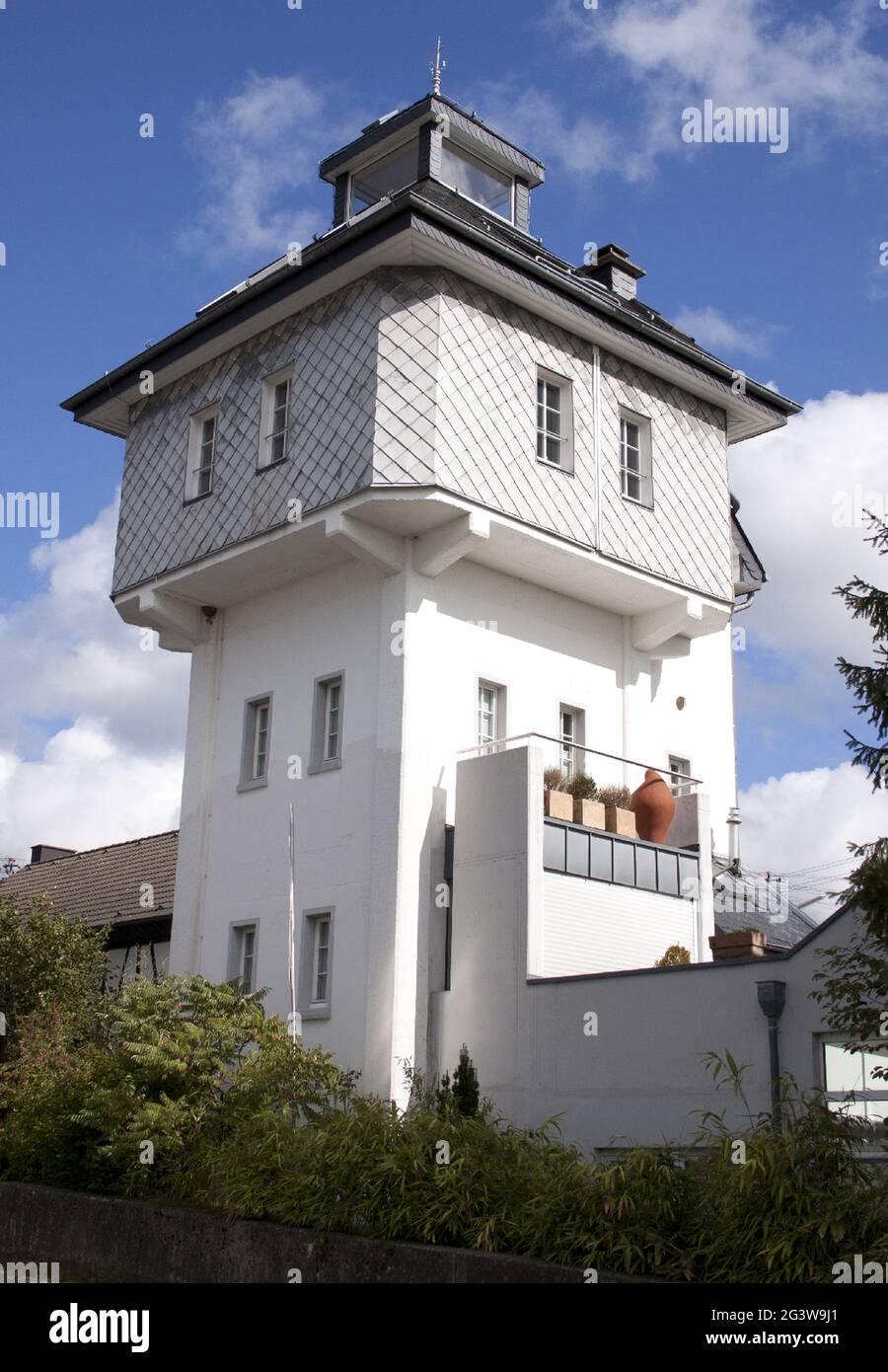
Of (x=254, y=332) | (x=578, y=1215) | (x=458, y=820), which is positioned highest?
(x=254, y=332)

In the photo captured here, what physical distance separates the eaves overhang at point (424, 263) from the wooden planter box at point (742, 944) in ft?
29.2

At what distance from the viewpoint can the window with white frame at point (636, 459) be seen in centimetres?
2264

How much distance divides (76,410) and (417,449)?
8523 mm

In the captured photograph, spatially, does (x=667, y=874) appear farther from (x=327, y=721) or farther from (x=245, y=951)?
(x=245, y=951)

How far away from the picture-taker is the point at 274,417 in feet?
72.4

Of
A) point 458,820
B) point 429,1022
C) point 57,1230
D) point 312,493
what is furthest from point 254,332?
point 57,1230

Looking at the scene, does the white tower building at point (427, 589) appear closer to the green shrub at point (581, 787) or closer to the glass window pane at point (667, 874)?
the glass window pane at point (667, 874)

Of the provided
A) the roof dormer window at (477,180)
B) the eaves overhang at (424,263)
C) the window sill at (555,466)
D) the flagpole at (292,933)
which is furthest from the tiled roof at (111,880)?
the roof dormer window at (477,180)

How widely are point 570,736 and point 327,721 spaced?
360cm

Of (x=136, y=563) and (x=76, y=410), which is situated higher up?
(x=76, y=410)

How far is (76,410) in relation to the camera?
25.3 metres
